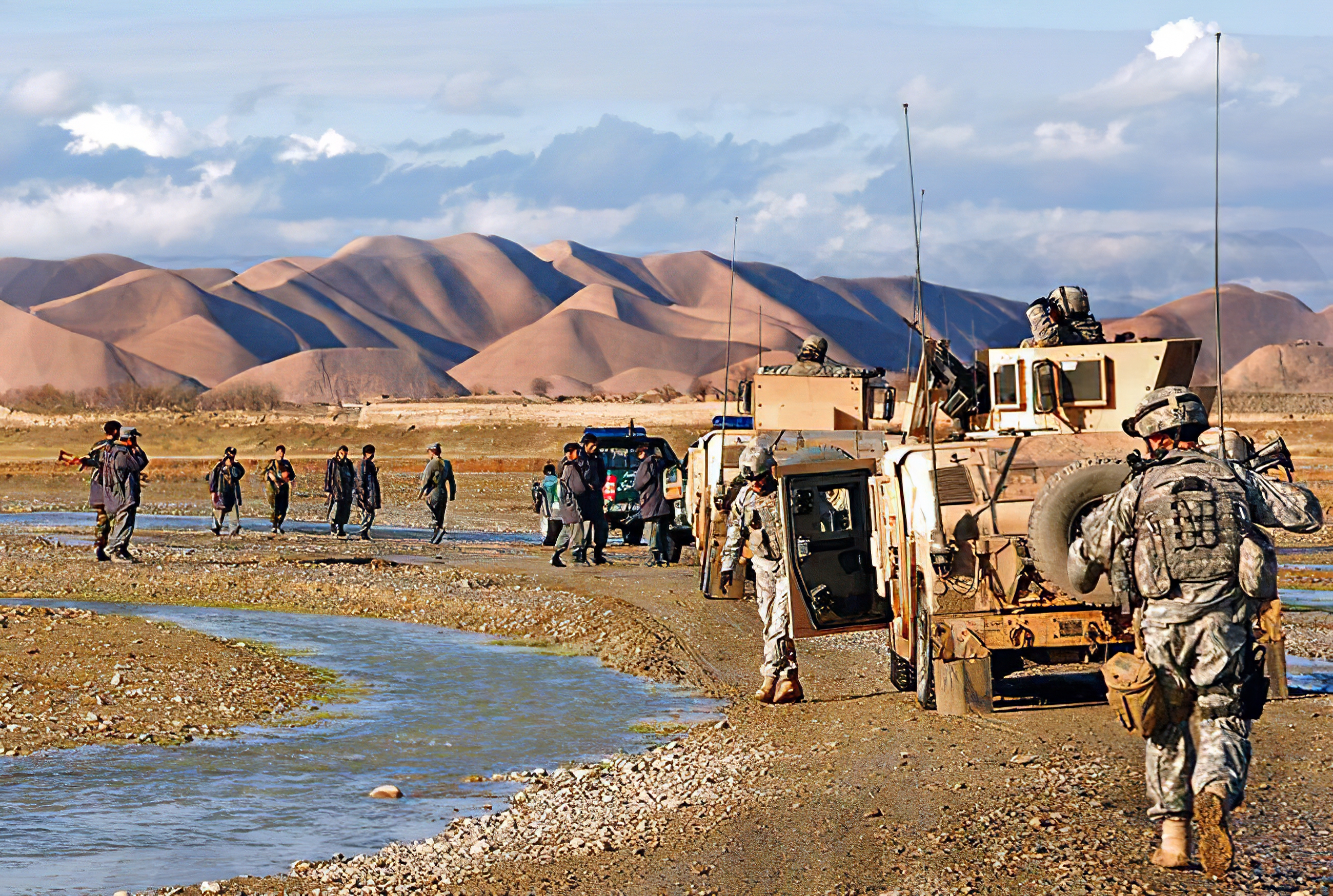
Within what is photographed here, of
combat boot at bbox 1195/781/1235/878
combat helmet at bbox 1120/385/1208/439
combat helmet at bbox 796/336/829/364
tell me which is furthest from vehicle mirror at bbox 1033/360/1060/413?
combat helmet at bbox 796/336/829/364

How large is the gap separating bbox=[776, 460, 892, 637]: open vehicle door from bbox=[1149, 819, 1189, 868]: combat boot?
5.28 m

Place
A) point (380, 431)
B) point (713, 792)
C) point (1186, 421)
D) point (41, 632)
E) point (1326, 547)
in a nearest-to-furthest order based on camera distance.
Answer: point (1186, 421)
point (713, 792)
point (41, 632)
point (1326, 547)
point (380, 431)

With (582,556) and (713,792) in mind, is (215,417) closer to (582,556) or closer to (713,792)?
(582,556)

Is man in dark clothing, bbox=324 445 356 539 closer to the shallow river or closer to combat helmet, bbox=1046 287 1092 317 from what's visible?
the shallow river

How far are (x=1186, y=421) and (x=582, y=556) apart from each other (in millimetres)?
18811

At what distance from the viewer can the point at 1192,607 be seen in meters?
7.27

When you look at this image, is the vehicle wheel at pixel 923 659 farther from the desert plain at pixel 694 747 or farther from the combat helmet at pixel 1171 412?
the combat helmet at pixel 1171 412

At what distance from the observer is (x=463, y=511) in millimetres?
43781

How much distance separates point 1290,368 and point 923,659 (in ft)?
410

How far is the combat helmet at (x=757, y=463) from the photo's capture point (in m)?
12.5

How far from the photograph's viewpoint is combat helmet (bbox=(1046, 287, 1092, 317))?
13898 mm

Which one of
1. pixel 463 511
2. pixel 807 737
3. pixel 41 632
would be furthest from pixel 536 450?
pixel 807 737

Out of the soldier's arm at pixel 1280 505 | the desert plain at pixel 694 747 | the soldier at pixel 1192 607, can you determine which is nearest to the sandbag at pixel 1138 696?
the soldier at pixel 1192 607

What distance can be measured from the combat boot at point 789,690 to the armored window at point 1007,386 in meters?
2.90
